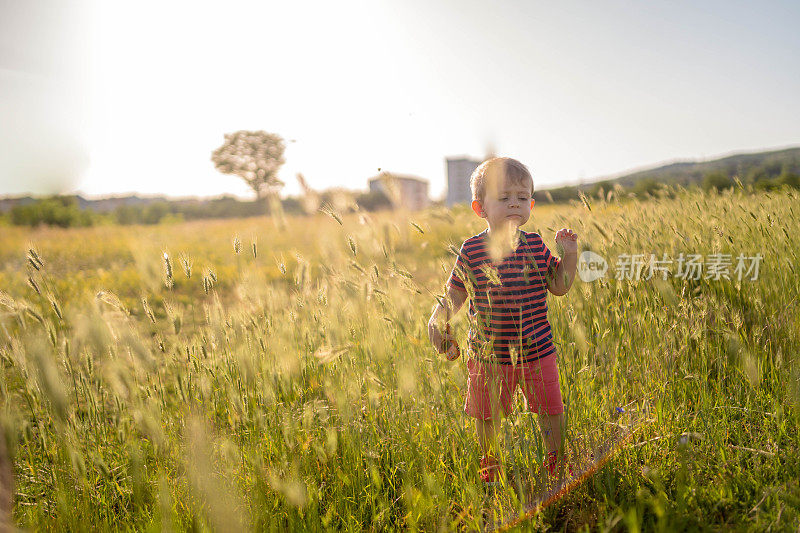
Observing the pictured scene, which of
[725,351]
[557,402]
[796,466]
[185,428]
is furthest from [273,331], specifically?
[725,351]

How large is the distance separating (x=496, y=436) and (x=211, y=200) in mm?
30099

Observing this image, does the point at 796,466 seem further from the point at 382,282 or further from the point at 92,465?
the point at 92,465

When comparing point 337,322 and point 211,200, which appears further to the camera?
point 211,200

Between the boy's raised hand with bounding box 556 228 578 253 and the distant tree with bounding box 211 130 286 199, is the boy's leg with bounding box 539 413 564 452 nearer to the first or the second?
the boy's raised hand with bounding box 556 228 578 253

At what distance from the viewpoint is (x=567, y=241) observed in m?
1.38

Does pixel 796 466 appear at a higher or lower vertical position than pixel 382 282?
lower

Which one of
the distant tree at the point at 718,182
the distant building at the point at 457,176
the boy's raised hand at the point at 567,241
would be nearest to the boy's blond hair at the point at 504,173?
the boy's raised hand at the point at 567,241

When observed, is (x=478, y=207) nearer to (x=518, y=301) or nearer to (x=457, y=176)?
(x=518, y=301)

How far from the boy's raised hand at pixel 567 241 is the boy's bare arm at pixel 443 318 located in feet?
1.27

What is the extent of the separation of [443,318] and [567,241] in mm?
463

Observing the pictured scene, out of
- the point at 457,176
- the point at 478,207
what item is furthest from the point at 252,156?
the point at 478,207

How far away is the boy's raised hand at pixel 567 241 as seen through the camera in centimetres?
137

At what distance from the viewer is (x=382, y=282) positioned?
5.73ft

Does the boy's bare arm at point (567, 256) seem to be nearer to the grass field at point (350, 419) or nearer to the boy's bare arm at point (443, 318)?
the grass field at point (350, 419)
